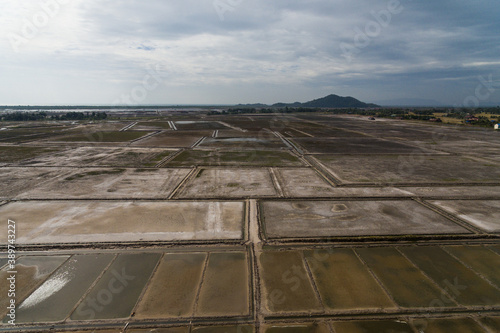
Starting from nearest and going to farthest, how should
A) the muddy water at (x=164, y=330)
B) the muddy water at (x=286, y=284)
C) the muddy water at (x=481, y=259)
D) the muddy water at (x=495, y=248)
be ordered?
the muddy water at (x=164, y=330) < the muddy water at (x=286, y=284) < the muddy water at (x=481, y=259) < the muddy water at (x=495, y=248)

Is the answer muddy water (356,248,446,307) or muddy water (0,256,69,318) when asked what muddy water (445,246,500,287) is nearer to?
muddy water (356,248,446,307)

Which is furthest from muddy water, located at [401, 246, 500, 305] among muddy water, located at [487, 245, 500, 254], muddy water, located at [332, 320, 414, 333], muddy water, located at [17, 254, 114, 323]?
muddy water, located at [17, 254, 114, 323]

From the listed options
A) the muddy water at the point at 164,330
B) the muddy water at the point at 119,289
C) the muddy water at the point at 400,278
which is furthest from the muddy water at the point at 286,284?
the muddy water at the point at 119,289

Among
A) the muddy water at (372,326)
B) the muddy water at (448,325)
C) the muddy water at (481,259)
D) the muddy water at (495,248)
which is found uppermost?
the muddy water at (495,248)

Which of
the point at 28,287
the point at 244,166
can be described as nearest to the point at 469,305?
the point at 28,287

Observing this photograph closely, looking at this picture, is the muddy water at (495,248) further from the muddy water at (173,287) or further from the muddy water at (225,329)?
the muddy water at (173,287)

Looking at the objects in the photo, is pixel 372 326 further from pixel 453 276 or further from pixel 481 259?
pixel 481 259
